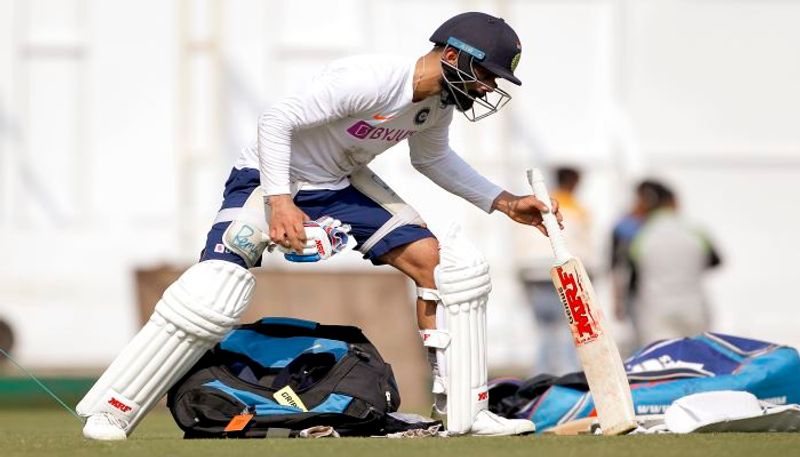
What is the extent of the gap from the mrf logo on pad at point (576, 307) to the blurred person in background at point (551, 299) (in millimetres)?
4326

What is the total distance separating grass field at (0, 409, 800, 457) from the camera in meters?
4.71

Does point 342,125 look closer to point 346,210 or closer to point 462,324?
point 346,210

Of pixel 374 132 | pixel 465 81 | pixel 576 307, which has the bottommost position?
pixel 576 307

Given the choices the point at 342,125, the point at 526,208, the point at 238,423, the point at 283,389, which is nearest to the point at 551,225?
the point at 526,208

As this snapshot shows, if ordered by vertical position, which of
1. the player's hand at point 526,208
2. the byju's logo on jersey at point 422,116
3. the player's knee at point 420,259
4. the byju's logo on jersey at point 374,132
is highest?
the byju's logo on jersey at point 422,116

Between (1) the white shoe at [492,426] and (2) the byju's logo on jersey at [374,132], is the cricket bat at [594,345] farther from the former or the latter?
(2) the byju's logo on jersey at [374,132]

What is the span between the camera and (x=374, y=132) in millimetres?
5590

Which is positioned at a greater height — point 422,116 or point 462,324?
point 422,116

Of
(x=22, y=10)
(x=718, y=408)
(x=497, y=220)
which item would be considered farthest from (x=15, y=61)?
(x=718, y=408)

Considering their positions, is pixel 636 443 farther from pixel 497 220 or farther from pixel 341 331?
pixel 497 220

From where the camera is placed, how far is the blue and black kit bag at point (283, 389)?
5426 millimetres

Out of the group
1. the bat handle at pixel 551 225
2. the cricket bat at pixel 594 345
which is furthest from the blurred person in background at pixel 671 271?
the cricket bat at pixel 594 345

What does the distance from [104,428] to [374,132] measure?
125 cm

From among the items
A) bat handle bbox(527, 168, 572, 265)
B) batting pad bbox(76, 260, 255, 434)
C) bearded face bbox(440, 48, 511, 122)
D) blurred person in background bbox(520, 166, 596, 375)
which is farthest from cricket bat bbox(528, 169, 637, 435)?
blurred person in background bbox(520, 166, 596, 375)
